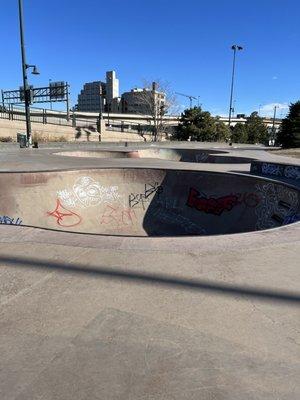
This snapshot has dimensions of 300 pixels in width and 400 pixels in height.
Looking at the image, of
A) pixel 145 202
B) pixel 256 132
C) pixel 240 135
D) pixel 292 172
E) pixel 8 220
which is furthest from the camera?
pixel 256 132

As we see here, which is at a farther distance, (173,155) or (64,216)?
(173,155)

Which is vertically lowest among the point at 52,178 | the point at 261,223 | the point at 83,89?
the point at 261,223

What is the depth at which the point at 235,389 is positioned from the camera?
2428 mm

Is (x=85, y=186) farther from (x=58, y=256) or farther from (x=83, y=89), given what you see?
(x=83, y=89)

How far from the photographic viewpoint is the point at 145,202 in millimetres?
14367

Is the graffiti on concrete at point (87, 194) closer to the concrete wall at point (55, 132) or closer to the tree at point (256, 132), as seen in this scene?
the concrete wall at point (55, 132)

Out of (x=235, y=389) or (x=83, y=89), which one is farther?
(x=83, y=89)

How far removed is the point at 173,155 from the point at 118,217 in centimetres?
1902

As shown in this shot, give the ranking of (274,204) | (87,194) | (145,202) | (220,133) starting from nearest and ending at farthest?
(274,204), (87,194), (145,202), (220,133)

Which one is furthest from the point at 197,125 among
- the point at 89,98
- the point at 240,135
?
the point at 89,98

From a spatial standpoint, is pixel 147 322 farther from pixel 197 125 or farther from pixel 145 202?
pixel 197 125

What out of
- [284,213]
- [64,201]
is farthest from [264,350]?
[64,201]

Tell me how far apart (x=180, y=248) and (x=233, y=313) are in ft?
6.22

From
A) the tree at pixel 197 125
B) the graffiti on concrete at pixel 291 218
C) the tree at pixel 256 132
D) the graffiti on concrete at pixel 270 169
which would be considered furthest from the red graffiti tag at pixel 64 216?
the tree at pixel 256 132
